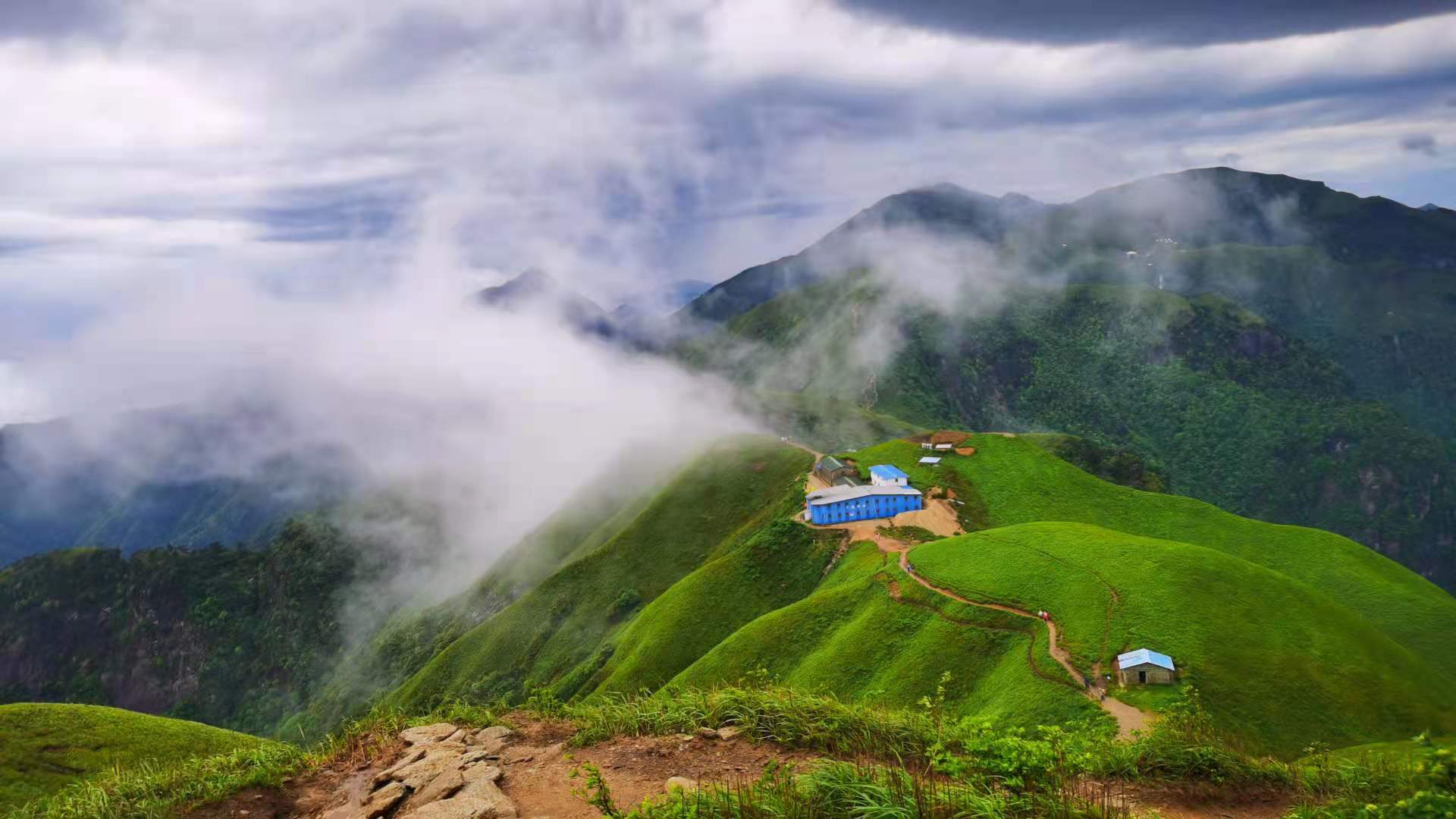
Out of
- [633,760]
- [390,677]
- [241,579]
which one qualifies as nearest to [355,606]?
[241,579]

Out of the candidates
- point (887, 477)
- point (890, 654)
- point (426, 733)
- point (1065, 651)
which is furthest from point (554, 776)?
point (887, 477)

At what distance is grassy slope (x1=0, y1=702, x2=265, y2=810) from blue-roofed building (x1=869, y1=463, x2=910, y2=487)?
64.9 metres

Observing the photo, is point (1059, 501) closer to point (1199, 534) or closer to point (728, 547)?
point (1199, 534)

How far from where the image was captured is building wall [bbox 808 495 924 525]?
265ft

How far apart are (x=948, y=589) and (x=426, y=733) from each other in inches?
1566

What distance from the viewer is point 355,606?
180250mm

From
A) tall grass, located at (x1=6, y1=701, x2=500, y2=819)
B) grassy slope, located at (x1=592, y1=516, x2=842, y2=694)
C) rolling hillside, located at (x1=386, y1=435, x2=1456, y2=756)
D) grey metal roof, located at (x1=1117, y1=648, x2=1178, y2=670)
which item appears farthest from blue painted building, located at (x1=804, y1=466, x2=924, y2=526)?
tall grass, located at (x1=6, y1=701, x2=500, y2=819)

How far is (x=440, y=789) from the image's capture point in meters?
14.9

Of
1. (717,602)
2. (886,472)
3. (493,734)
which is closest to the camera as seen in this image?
(493,734)

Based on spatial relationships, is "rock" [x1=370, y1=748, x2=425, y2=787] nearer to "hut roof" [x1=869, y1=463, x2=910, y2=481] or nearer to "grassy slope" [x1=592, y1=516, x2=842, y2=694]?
"grassy slope" [x1=592, y1=516, x2=842, y2=694]

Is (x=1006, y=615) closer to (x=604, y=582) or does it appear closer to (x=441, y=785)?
(x=441, y=785)

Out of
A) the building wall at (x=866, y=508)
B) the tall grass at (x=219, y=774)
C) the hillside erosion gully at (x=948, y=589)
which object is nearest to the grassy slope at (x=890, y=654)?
the hillside erosion gully at (x=948, y=589)

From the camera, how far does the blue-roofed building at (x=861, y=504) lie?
80.9 m

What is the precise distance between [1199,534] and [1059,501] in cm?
1332
